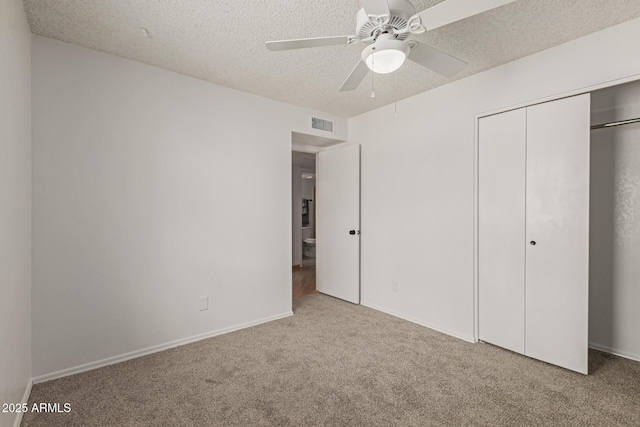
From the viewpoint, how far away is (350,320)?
3510 mm

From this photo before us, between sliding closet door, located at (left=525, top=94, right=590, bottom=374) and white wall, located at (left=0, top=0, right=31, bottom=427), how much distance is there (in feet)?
11.4

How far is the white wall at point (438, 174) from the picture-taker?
2.38 meters

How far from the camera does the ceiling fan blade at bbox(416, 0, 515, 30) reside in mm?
1394

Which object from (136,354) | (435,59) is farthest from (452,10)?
(136,354)

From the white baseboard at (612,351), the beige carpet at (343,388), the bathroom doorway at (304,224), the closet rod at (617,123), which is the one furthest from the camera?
the bathroom doorway at (304,224)

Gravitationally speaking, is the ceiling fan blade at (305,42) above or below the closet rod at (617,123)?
above

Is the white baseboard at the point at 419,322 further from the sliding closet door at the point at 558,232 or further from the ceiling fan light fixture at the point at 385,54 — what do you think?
the ceiling fan light fixture at the point at 385,54

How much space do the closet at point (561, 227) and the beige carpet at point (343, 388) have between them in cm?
25

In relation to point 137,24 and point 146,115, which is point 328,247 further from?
point 137,24

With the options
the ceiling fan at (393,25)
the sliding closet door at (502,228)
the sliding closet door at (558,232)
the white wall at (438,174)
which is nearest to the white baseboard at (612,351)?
the sliding closet door at (558,232)

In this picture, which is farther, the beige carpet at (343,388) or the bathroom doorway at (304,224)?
the bathroom doorway at (304,224)

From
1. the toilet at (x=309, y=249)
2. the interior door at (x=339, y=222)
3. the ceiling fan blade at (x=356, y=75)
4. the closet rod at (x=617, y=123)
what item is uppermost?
the ceiling fan blade at (x=356, y=75)

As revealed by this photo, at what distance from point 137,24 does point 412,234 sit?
3.08 meters

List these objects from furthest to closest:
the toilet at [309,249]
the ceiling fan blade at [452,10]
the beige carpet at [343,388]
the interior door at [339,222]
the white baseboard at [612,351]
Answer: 1. the toilet at [309,249]
2. the interior door at [339,222]
3. the white baseboard at [612,351]
4. the beige carpet at [343,388]
5. the ceiling fan blade at [452,10]
